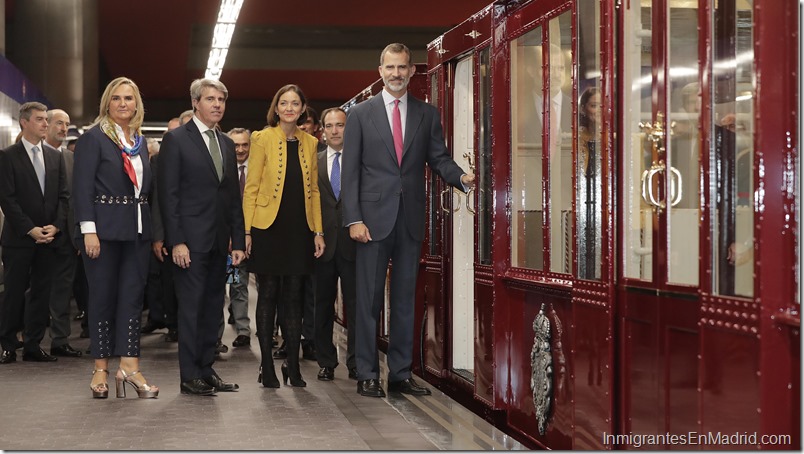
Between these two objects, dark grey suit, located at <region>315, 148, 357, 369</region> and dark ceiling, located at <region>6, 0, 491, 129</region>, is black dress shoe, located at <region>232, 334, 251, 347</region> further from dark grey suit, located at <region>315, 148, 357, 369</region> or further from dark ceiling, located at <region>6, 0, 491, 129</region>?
dark ceiling, located at <region>6, 0, 491, 129</region>

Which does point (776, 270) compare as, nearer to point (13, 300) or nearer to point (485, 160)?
point (485, 160)

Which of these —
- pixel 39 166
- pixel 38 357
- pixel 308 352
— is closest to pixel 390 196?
pixel 308 352

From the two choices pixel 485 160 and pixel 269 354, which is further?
pixel 269 354

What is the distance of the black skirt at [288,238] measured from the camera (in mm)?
6102

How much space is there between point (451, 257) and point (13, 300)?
326 centimetres

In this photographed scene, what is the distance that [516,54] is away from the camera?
4879mm

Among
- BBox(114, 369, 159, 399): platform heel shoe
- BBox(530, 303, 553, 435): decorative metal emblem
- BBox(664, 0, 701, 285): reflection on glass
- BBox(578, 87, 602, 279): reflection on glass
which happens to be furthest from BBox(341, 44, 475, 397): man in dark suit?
BBox(664, 0, 701, 285): reflection on glass

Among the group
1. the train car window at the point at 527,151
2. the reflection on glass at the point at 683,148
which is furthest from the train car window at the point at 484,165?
the reflection on glass at the point at 683,148

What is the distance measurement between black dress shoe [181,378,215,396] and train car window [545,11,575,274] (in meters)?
2.27

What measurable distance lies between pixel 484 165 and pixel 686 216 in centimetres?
227

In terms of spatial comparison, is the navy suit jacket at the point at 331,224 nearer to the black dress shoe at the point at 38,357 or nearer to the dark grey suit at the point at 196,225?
the dark grey suit at the point at 196,225

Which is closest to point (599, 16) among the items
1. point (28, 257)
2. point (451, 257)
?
point (451, 257)

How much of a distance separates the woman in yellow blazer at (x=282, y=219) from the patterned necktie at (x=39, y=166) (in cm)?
232

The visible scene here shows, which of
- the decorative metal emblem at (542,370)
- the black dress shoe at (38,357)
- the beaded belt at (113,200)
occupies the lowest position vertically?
the black dress shoe at (38,357)
